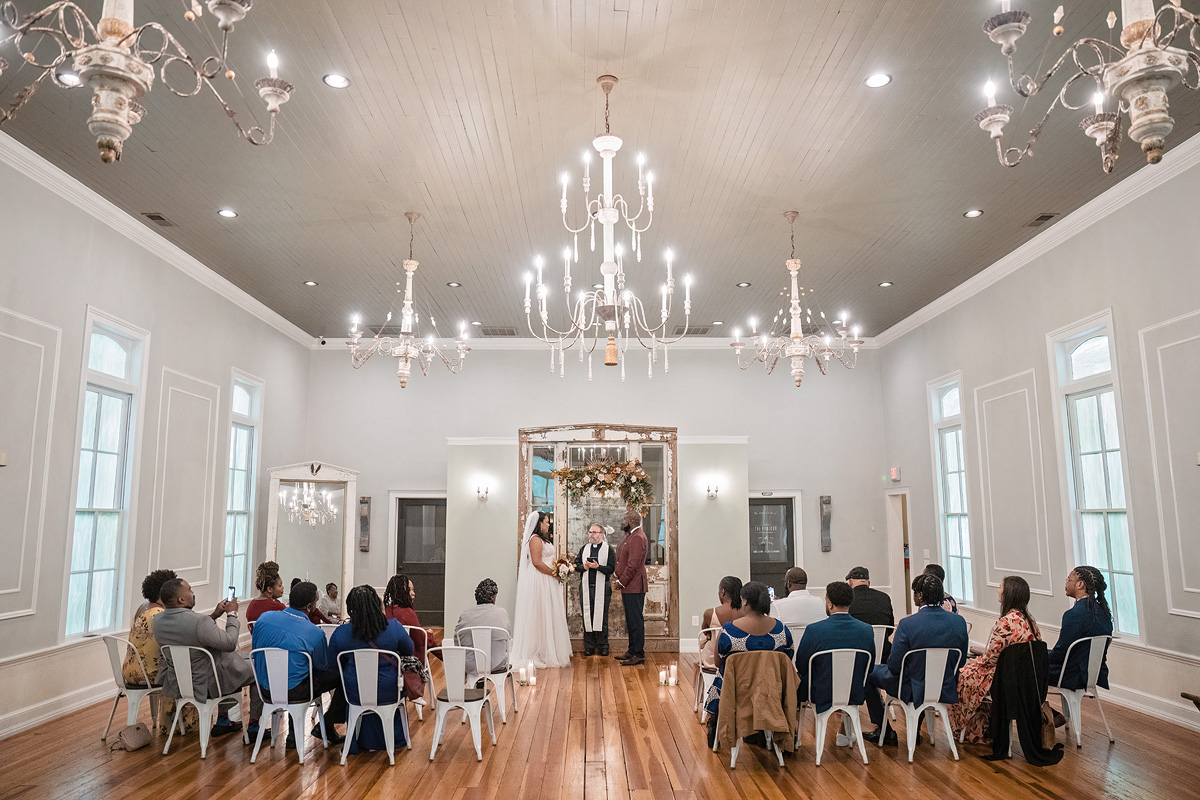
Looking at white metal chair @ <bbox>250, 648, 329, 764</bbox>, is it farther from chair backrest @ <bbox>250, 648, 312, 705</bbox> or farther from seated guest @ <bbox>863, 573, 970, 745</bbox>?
seated guest @ <bbox>863, 573, 970, 745</bbox>

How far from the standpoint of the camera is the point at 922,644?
16.8 ft

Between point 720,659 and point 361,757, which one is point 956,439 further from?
point 361,757

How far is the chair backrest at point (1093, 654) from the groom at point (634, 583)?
4.38 meters

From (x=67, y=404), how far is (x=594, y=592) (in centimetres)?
539

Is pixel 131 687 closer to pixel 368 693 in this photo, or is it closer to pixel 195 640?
pixel 195 640

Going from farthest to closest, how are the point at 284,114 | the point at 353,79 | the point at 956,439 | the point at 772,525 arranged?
the point at 772,525 < the point at 956,439 < the point at 284,114 < the point at 353,79

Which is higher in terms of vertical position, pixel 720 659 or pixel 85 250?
pixel 85 250

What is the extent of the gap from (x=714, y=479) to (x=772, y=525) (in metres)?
1.82

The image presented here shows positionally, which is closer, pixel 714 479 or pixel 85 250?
pixel 85 250

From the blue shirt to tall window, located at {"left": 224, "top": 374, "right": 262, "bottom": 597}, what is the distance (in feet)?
14.5

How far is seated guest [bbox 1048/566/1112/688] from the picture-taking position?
5.31 m

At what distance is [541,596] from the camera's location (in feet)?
28.8

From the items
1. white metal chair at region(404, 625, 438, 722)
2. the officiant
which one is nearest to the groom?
the officiant

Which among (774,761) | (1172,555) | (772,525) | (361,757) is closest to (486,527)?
(772,525)
